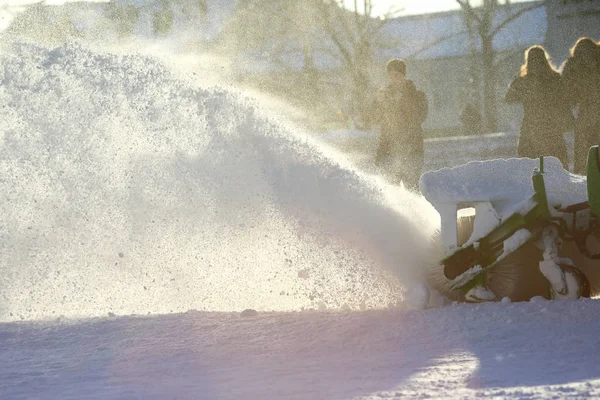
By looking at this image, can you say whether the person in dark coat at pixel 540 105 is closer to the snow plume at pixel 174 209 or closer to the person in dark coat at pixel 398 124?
the person in dark coat at pixel 398 124

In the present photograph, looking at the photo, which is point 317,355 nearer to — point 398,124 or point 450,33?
point 398,124

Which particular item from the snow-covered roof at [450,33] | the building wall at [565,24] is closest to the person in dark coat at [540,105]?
the snow-covered roof at [450,33]

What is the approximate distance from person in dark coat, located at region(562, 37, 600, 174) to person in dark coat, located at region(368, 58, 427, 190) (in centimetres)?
136

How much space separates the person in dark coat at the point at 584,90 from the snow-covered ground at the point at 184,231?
3648mm

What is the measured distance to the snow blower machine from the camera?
5.14 metres

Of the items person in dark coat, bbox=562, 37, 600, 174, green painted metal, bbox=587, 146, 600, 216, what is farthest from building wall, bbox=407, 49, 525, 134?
green painted metal, bbox=587, 146, 600, 216

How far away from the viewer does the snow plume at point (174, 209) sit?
19.7ft

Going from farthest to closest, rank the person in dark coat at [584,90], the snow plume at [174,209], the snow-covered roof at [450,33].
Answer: the snow-covered roof at [450,33]
the person in dark coat at [584,90]
the snow plume at [174,209]

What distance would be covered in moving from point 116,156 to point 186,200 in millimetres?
516

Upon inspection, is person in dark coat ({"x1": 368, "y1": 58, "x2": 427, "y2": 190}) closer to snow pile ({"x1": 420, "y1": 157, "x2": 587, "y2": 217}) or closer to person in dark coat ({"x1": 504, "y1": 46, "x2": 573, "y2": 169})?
person in dark coat ({"x1": 504, "y1": 46, "x2": 573, "y2": 169})

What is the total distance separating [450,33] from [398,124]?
30186 mm

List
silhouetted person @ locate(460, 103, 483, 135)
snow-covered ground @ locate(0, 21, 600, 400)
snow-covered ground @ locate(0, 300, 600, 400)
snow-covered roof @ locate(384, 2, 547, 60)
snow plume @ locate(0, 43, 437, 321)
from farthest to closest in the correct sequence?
snow-covered roof @ locate(384, 2, 547, 60) < silhouetted person @ locate(460, 103, 483, 135) < snow plume @ locate(0, 43, 437, 321) < snow-covered ground @ locate(0, 21, 600, 400) < snow-covered ground @ locate(0, 300, 600, 400)

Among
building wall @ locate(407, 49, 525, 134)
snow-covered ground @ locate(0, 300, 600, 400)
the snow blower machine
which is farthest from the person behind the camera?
building wall @ locate(407, 49, 525, 134)

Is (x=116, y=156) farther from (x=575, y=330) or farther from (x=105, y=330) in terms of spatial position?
(x=575, y=330)
